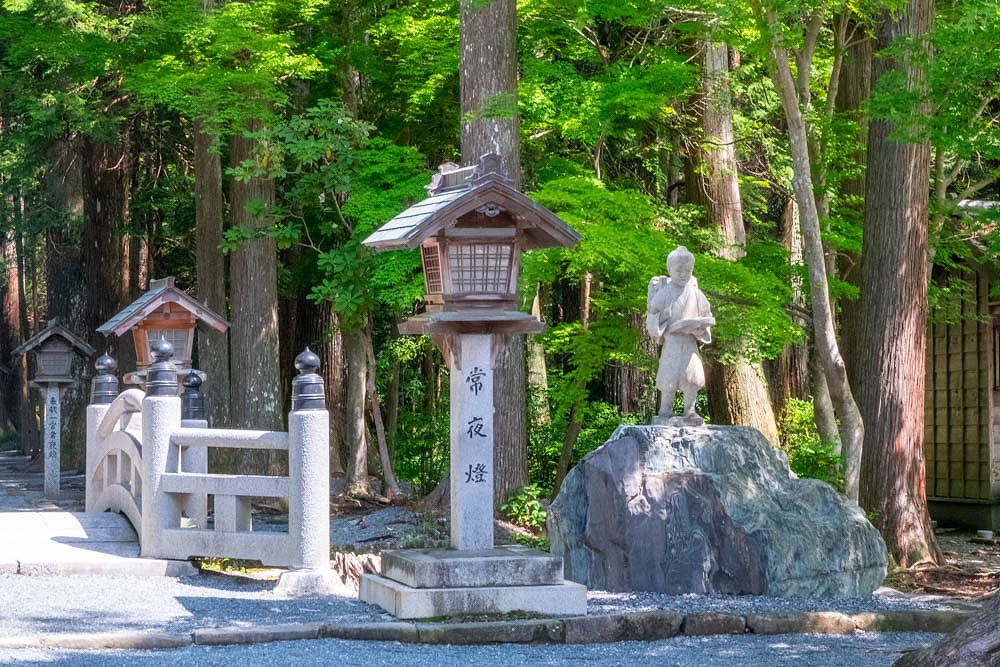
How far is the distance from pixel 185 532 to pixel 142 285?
46.2 feet

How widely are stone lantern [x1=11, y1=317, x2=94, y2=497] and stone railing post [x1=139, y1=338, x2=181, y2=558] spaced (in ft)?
26.1

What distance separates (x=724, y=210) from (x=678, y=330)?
20.1ft

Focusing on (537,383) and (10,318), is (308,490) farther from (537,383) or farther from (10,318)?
(10,318)

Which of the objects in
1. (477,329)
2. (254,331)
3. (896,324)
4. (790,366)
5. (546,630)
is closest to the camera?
(546,630)

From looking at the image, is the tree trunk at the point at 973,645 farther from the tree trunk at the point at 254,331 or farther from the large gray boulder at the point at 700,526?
the tree trunk at the point at 254,331

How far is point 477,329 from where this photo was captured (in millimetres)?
9172

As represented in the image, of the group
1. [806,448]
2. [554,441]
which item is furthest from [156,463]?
[806,448]

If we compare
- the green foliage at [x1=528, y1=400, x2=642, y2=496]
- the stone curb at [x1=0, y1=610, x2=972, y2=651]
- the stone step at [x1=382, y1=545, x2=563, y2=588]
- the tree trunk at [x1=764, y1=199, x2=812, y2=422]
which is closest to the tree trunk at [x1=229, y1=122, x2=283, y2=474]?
the green foliage at [x1=528, y1=400, x2=642, y2=496]

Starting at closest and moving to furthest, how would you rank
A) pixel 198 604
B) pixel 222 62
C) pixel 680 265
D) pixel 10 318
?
pixel 198 604
pixel 680 265
pixel 222 62
pixel 10 318

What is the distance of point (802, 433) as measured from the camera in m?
21.2

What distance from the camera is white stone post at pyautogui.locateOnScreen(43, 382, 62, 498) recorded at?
18328 millimetres

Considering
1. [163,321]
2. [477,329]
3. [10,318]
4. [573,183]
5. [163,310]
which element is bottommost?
[477,329]

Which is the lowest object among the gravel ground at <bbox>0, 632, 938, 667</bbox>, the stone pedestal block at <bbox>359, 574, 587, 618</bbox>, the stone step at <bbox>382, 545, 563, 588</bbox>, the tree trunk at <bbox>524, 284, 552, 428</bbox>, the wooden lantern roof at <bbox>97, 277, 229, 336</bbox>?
the gravel ground at <bbox>0, 632, 938, 667</bbox>

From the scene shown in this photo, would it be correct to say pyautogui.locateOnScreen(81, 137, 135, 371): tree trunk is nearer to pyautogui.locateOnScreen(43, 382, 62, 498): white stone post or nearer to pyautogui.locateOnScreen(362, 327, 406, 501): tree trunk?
pyautogui.locateOnScreen(43, 382, 62, 498): white stone post
